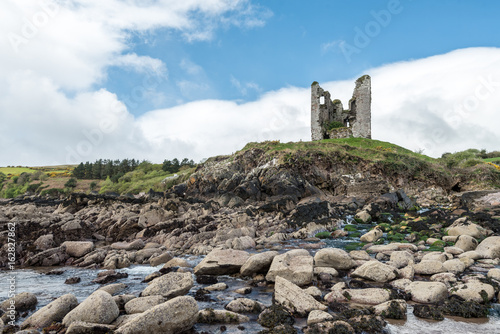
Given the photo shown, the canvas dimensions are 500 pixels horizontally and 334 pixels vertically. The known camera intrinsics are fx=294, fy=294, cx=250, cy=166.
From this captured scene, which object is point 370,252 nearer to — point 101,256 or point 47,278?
point 101,256

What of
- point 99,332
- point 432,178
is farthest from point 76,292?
point 432,178

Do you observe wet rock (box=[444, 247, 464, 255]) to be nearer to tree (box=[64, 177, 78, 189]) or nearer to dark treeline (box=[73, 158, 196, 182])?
dark treeline (box=[73, 158, 196, 182])

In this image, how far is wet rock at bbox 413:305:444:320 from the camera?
5.67 meters

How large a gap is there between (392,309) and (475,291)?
7.25ft

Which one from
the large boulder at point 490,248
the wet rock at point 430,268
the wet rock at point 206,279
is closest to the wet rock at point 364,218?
the large boulder at point 490,248

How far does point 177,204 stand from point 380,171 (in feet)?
79.8

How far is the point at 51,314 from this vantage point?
19.1ft

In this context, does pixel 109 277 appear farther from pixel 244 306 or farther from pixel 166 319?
pixel 244 306

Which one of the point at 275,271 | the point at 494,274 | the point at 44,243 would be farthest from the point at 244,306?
the point at 44,243

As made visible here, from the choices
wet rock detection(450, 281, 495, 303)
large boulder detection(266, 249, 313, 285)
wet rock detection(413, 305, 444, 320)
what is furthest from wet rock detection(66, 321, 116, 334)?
wet rock detection(450, 281, 495, 303)

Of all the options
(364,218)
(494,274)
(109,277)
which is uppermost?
(364,218)

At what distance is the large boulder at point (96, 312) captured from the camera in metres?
5.51

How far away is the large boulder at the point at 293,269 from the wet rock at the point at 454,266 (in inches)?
150

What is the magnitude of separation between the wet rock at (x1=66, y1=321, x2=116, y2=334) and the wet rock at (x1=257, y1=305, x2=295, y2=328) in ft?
9.14
